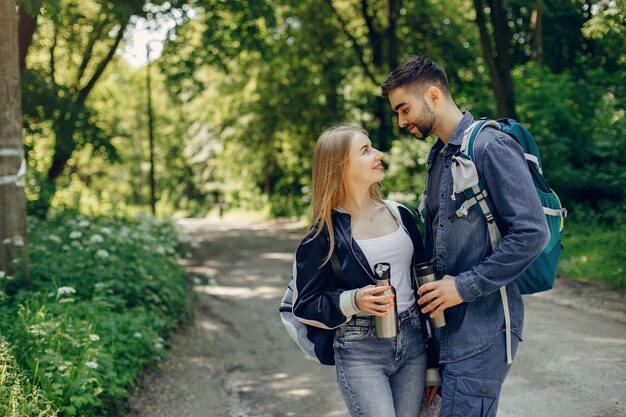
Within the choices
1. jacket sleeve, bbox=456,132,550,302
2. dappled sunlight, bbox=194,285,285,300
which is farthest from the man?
dappled sunlight, bbox=194,285,285,300

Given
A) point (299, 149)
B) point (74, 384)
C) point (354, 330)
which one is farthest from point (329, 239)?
point (299, 149)

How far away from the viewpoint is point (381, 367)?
2980mm

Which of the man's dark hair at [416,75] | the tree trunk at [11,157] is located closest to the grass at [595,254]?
the man's dark hair at [416,75]

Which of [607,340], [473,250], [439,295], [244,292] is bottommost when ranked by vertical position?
→ [244,292]

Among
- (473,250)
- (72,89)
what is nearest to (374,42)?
(72,89)

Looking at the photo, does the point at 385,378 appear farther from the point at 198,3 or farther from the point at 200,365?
the point at 198,3

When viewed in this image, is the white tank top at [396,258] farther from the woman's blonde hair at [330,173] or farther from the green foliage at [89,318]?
the green foliage at [89,318]

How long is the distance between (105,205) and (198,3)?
721 centimetres

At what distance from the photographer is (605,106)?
1346 cm

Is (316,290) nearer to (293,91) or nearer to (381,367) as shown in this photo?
(381,367)

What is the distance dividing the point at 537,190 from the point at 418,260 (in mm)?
643

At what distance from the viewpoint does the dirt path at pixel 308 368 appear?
5465 mm

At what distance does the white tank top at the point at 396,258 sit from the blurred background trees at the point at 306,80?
14.7 ft

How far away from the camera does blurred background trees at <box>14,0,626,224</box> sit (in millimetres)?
13305
